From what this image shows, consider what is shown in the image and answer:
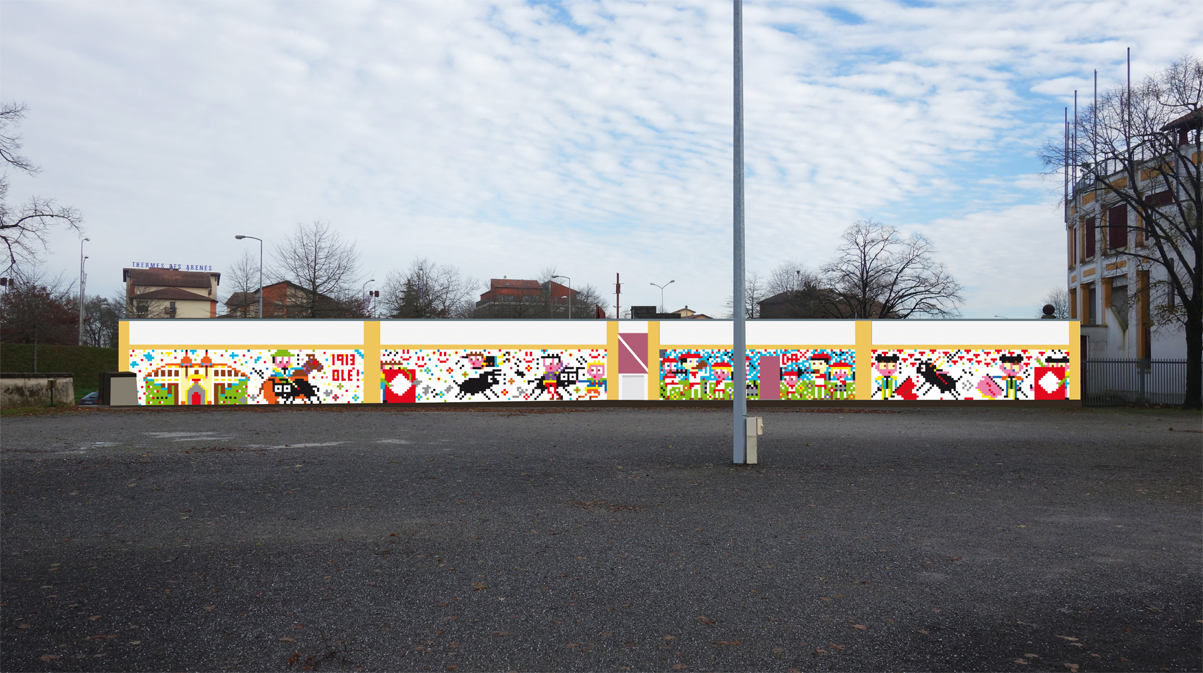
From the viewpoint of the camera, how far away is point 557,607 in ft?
16.6

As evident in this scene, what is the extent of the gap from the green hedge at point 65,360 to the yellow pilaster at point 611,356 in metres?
33.1

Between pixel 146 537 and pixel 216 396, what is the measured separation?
24.8 meters

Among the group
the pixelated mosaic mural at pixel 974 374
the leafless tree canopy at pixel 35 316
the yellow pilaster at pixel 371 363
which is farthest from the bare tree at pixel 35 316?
the pixelated mosaic mural at pixel 974 374

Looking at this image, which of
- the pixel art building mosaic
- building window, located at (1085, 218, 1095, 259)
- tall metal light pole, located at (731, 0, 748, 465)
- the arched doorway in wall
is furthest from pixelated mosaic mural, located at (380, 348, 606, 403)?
building window, located at (1085, 218, 1095, 259)

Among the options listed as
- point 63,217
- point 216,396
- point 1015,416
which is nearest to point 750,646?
point 1015,416

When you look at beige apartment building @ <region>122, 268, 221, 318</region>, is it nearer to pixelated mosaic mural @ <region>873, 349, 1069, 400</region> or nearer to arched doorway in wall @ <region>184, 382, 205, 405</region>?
arched doorway in wall @ <region>184, 382, 205, 405</region>

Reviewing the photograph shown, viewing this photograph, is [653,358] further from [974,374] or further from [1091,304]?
[1091,304]

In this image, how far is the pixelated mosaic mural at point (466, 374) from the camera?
29.9 metres

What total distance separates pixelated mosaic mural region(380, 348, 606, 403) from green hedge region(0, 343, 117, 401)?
26.0 meters

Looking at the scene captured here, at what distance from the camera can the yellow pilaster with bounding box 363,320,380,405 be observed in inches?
1174

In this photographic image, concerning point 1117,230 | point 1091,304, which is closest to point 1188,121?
point 1117,230

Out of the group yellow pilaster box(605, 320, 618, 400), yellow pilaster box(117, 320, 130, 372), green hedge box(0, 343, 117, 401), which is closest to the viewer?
yellow pilaster box(117, 320, 130, 372)

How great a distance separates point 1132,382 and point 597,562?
3683 cm

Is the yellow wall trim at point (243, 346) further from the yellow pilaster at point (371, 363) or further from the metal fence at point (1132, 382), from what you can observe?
the metal fence at point (1132, 382)
